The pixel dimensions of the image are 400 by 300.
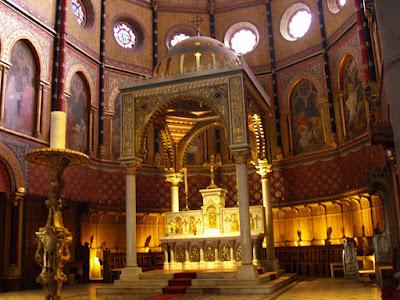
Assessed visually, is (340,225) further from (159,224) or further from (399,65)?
(399,65)

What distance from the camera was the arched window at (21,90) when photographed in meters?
15.3

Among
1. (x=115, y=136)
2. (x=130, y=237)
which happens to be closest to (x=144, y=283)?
(x=130, y=237)

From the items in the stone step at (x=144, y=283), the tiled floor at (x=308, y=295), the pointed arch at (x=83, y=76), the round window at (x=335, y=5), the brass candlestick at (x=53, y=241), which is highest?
the round window at (x=335, y=5)

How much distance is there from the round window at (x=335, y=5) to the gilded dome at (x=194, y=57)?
22.0 ft

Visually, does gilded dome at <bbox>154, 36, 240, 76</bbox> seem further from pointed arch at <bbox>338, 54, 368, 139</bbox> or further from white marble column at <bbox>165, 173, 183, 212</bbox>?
pointed arch at <bbox>338, 54, 368, 139</bbox>

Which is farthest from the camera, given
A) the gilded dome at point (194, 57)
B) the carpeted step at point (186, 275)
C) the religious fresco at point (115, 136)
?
the religious fresco at point (115, 136)

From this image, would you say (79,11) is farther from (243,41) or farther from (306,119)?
(306,119)

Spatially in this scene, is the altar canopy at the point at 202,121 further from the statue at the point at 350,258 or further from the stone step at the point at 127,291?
the statue at the point at 350,258

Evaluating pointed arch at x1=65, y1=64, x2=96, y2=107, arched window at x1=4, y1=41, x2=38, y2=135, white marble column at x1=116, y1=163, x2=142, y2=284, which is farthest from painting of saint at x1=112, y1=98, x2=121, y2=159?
white marble column at x1=116, y1=163, x2=142, y2=284

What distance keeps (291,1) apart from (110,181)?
40.2 feet

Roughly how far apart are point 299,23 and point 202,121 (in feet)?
26.7

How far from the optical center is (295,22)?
21.7 m

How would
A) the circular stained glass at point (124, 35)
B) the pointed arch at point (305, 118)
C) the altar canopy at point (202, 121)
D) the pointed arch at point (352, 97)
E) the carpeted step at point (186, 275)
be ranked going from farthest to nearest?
the circular stained glass at point (124, 35), the pointed arch at point (305, 118), the pointed arch at point (352, 97), the altar canopy at point (202, 121), the carpeted step at point (186, 275)

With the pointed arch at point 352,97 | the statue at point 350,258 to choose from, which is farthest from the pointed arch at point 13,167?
the pointed arch at point 352,97
